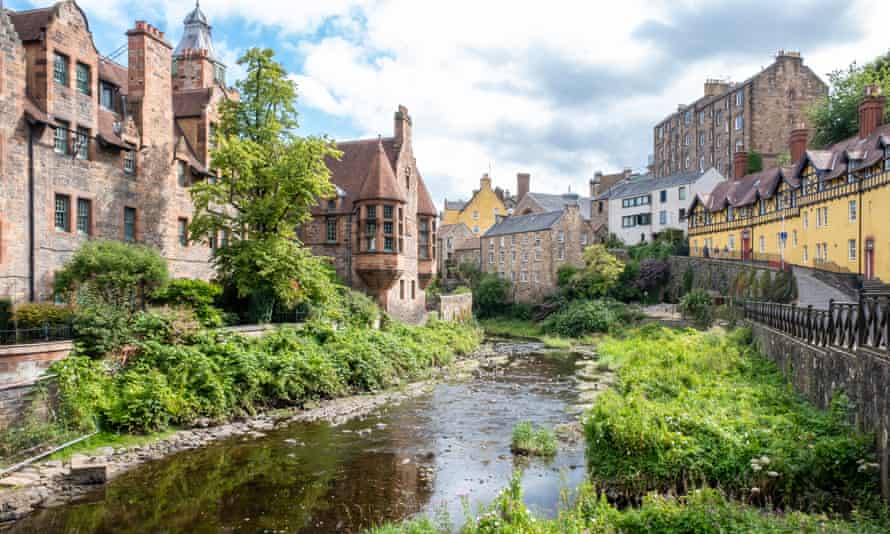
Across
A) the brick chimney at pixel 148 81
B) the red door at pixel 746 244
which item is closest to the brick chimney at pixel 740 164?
the red door at pixel 746 244

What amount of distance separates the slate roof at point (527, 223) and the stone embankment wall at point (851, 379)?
3782cm

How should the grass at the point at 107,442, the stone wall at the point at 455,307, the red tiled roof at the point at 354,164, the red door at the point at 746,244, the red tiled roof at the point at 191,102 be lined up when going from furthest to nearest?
the red door at the point at 746,244 < the stone wall at the point at 455,307 < the red tiled roof at the point at 354,164 < the red tiled roof at the point at 191,102 < the grass at the point at 107,442

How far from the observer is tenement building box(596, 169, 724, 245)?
2275 inches

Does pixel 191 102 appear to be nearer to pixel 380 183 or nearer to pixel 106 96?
pixel 106 96

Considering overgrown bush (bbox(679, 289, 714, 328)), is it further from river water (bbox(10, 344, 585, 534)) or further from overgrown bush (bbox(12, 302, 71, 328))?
overgrown bush (bbox(12, 302, 71, 328))

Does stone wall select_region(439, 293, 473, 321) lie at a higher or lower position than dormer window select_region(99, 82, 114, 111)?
lower

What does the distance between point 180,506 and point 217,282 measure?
16.0 metres

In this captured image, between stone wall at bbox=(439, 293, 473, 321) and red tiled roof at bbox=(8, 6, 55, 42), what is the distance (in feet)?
91.4

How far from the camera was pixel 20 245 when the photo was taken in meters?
20.1

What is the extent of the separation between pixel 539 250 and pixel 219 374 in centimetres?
4038

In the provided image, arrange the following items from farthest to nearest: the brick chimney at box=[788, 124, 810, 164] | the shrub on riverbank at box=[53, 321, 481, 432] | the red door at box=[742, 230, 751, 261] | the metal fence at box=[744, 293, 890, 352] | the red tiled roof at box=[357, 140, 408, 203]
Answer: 1. the red door at box=[742, 230, 751, 261]
2. the brick chimney at box=[788, 124, 810, 164]
3. the red tiled roof at box=[357, 140, 408, 203]
4. the shrub on riverbank at box=[53, 321, 481, 432]
5. the metal fence at box=[744, 293, 890, 352]

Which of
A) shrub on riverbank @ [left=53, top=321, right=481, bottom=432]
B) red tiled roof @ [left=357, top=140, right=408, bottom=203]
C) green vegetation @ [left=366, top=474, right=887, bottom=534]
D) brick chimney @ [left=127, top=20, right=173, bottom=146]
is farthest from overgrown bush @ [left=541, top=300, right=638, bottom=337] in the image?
green vegetation @ [left=366, top=474, right=887, bottom=534]

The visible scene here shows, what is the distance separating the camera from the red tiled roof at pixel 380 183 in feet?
109

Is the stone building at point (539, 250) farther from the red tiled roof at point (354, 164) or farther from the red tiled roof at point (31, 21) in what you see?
the red tiled roof at point (31, 21)
